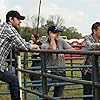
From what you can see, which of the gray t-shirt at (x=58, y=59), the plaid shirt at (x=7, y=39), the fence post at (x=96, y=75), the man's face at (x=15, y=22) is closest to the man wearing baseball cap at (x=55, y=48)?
the gray t-shirt at (x=58, y=59)

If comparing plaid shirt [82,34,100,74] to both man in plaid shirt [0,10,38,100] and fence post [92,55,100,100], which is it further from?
fence post [92,55,100,100]

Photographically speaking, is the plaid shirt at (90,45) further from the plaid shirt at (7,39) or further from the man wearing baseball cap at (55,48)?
the plaid shirt at (7,39)

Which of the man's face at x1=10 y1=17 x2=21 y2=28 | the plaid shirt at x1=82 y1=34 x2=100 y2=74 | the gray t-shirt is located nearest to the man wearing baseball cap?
the gray t-shirt

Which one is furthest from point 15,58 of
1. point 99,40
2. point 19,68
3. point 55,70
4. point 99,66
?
point 99,66

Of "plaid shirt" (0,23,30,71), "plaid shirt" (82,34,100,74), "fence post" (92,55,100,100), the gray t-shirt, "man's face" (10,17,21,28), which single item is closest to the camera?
"fence post" (92,55,100,100)

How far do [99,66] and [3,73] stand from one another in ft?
6.67

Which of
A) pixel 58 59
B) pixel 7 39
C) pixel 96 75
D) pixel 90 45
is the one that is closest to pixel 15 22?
pixel 7 39

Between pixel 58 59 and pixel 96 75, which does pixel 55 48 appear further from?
pixel 96 75

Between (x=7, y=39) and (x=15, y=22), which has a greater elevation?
(x=15, y=22)

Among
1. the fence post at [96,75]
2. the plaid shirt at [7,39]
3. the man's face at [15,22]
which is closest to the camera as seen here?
the fence post at [96,75]

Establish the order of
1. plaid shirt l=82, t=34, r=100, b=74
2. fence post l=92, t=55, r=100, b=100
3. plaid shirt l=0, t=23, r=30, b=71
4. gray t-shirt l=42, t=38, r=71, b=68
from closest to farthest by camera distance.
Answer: fence post l=92, t=55, r=100, b=100, plaid shirt l=0, t=23, r=30, b=71, plaid shirt l=82, t=34, r=100, b=74, gray t-shirt l=42, t=38, r=71, b=68

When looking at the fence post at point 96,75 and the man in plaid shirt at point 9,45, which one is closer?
the fence post at point 96,75

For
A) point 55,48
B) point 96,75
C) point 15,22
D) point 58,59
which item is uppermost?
point 15,22

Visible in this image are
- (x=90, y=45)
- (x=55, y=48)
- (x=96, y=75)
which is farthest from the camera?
(x=55, y=48)
